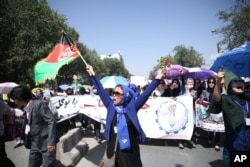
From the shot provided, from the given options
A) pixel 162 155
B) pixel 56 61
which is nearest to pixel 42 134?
pixel 56 61

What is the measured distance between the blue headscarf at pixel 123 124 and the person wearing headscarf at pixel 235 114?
1.28 m

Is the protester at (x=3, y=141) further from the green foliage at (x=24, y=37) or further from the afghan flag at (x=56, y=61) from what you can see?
the green foliage at (x=24, y=37)

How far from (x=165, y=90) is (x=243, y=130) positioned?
5.06 m

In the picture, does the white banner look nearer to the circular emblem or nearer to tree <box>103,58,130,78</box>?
the circular emblem

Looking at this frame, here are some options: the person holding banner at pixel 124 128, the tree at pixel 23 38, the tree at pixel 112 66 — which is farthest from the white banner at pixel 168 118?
the tree at pixel 112 66

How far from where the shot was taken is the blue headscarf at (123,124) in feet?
10.2

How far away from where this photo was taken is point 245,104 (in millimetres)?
3564

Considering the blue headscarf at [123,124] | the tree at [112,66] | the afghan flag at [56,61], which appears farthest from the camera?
the tree at [112,66]

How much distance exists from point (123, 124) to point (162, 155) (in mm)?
3985

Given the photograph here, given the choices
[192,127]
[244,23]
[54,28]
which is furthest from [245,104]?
[54,28]

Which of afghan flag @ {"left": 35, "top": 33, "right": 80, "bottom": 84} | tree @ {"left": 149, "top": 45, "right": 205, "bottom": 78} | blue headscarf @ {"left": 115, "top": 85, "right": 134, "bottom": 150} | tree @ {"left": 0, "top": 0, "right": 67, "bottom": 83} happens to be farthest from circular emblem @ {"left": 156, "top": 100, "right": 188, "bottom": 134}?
tree @ {"left": 149, "top": 45, "right": 205, "bottom": 78}

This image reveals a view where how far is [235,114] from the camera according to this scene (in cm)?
347

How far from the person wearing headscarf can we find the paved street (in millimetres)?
2605

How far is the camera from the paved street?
19.8ft
